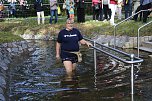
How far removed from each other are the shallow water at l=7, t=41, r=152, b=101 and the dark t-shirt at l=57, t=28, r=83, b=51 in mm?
846

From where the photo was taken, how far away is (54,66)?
43.9 feet

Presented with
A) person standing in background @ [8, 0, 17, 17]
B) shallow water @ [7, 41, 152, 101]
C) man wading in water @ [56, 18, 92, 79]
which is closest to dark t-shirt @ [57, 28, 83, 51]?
man wading in water @ [56, 18, 92, 79]

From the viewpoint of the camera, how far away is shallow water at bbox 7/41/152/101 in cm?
896

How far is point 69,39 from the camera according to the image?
11203 millimetres

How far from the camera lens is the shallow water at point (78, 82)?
8.96 m

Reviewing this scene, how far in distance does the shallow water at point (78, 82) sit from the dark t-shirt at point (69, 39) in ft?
2.78

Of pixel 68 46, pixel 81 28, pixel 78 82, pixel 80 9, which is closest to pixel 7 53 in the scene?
pixel 68 46

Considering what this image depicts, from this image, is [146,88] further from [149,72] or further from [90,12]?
[90,12]

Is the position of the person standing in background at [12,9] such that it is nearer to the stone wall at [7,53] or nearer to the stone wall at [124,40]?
the stone wall at [7,53]

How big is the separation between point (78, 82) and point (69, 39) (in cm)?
134

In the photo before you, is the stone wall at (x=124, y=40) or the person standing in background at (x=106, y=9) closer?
the stone wall at (x=124, y=40)

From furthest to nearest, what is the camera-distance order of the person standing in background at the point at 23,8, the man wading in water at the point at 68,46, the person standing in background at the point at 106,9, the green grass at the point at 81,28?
the person standing in background at the point at 23,8
the person standing in background at the point at 106,9
the green grass at the point at 81,28
the man wading in water at the point at 68,46

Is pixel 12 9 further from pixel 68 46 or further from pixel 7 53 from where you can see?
pixel 68 46

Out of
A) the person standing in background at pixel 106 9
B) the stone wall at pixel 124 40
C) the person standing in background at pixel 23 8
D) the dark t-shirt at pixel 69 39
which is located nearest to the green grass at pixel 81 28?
the stone wall at pixel 124 40
